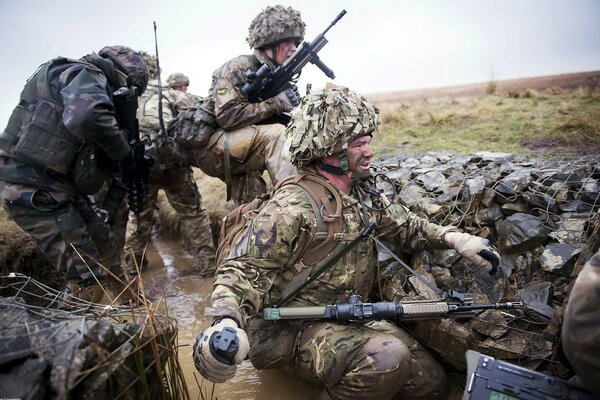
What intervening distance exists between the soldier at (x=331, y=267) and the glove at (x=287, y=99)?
1.56 meters

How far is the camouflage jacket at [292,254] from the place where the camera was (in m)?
2.55

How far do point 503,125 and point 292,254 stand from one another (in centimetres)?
584

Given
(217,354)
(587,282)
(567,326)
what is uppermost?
(587,282)

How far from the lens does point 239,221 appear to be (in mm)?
3164

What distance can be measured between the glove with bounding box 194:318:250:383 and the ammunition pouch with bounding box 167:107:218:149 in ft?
9.59

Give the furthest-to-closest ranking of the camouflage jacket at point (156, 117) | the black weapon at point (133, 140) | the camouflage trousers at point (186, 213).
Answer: the camouflage trousers at point (186, 213) → the camouflage jacket at point (156, 117) → the black weapon at point (133, 140)

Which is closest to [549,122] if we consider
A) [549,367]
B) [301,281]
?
[549,367]

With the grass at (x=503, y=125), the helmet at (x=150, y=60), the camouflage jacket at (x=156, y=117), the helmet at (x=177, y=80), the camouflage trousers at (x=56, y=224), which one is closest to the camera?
the camouflage trousers at (x=56, y=224)

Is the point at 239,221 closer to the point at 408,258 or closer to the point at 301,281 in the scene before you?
the point at 301,281

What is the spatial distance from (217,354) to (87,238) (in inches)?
107

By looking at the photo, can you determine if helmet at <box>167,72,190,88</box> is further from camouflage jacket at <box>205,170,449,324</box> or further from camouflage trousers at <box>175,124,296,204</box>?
camouflage jacket at <box>205,170,449,324</box>

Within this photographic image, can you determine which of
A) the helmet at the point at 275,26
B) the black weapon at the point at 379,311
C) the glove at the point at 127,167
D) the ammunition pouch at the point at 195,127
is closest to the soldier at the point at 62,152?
the glove at the point at 127,167

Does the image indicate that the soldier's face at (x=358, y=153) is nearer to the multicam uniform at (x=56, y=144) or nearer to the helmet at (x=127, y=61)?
the multicam uniform at (x=56, y=144)

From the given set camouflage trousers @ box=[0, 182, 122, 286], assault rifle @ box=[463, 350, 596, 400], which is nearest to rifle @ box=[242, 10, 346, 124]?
camouflage trousers @ box=[0, 182, 122, 286]
